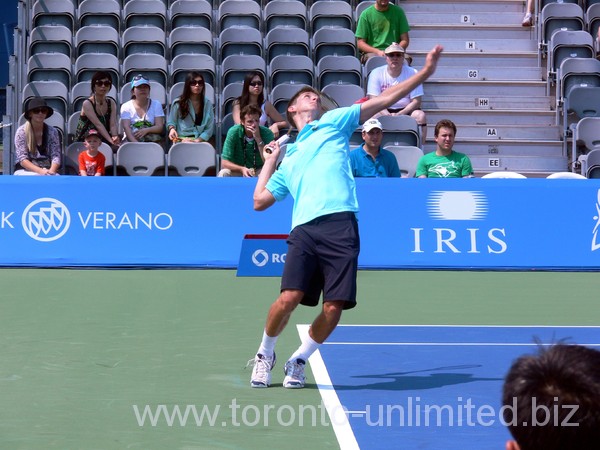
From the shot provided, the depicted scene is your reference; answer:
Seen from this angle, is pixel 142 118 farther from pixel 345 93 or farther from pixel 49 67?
pixel 345 93

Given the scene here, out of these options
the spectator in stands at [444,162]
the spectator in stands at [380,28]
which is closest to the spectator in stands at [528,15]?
the spectator in stands at [380,28]

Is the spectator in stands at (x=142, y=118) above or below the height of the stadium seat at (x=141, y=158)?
above

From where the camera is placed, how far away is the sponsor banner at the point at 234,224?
495 inches

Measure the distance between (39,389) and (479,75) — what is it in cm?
1256

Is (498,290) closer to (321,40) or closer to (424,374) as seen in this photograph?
(424,374)

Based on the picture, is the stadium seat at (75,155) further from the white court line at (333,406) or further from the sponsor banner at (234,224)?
the white court line at (333,406)

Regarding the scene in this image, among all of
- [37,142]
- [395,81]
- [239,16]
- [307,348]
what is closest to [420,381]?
[307,348]

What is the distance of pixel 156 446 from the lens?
5.16m

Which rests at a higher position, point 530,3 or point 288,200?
point 530,3

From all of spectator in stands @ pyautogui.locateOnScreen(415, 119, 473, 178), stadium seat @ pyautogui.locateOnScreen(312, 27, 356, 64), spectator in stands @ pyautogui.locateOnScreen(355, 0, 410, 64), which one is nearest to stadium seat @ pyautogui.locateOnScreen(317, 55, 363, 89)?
spectator in stands @ pyautogui.locateOnScreen(355, 0, 410, 64)

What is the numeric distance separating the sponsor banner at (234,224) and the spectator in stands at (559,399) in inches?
423

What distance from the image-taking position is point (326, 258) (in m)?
6.40

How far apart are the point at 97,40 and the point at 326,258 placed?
37.7ft

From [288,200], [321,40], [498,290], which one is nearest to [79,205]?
[288,200]
